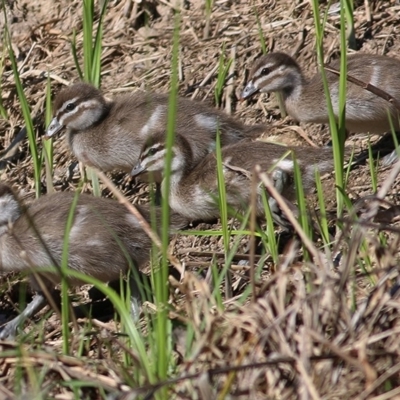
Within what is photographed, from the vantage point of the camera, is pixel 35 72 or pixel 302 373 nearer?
pixel 302 373

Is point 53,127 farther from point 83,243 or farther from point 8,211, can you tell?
point 83,243

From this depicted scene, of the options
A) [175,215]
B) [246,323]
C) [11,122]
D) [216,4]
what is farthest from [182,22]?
[246,323]

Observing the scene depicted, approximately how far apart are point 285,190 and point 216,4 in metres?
2.45

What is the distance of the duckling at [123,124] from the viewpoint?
592cm

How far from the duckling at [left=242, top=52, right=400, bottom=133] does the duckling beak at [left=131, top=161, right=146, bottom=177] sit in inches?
36.9

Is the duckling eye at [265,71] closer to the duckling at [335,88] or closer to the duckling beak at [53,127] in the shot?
the duckling at [335,88]

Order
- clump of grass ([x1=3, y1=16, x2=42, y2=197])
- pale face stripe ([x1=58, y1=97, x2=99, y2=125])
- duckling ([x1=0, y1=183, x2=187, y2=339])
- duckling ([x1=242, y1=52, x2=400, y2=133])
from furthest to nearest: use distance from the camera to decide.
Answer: pale face stripe ([x1=58, y1=97, x2=99, y2=125])
duckling ([x1=242, y1=52, x2=400, y2=133])
clump of grass ([x1=3, y1=16, x2=42, y2=197])
duckling ([x1=0, y1=183, x2=187, y2=339])

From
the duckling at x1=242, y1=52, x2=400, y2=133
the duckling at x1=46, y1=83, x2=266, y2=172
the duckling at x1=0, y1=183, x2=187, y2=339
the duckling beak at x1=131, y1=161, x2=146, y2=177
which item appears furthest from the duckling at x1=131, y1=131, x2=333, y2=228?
the duckling at x1=242, y1=52, x2=400, y2=133

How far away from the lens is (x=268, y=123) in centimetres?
654

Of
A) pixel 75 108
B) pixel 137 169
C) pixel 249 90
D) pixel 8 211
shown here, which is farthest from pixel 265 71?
pixel 8 211

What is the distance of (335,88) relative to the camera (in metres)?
6.02

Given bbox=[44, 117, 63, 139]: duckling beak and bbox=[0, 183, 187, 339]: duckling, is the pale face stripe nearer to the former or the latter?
bbox=[44, 117, 63, 139]: duckling beak

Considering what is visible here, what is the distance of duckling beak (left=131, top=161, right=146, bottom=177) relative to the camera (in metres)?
5.76

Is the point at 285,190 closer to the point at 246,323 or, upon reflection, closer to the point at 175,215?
the point at 175,215
